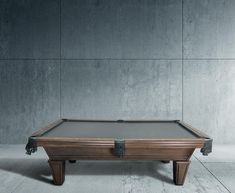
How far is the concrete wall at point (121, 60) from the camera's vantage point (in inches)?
182

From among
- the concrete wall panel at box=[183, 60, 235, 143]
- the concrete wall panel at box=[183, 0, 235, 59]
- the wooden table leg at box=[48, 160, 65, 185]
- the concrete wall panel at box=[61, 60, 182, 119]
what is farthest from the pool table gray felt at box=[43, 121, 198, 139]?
A: the concrete wall panel at box=[183, 0, 235, 59]

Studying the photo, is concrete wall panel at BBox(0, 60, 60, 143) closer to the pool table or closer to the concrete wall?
the concrete wall

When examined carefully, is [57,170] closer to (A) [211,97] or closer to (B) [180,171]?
(B) [180,171]

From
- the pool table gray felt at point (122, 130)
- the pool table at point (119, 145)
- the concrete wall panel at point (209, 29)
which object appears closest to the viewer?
the pool table at point (119, 145)

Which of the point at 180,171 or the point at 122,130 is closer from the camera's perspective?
the point at 180,171

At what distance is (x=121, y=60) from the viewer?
4633mm

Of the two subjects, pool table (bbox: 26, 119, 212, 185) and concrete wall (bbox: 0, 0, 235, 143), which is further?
concrete wall (bbox: 0, 0, 235, 143)

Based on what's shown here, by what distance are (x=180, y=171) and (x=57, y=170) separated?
1.06 meters

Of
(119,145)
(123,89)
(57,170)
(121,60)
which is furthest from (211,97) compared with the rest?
(57,170)

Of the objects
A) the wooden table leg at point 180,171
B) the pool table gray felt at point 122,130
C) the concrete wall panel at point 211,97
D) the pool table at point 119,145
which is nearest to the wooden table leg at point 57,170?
the pool table at point 119,145

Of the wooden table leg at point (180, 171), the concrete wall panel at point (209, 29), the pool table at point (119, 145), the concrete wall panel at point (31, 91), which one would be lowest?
the wooden table leg at point (180, 171)

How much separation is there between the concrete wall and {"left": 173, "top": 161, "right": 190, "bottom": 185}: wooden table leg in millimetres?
1868

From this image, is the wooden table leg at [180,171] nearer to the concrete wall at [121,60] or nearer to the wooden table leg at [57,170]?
the wooden table leg at [57,170]

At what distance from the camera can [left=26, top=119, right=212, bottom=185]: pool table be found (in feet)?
8.29
